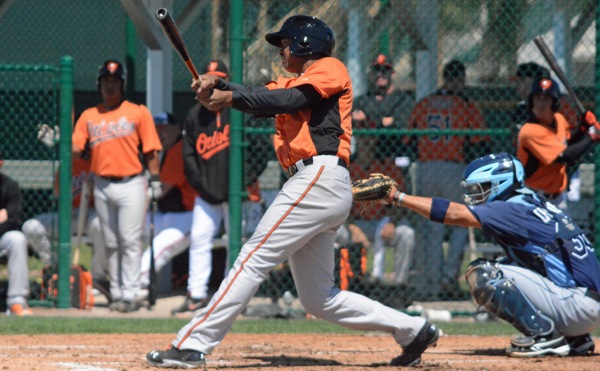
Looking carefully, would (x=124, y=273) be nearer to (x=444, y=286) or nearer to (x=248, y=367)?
(x=444, y=286)

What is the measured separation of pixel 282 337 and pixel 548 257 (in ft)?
6.09

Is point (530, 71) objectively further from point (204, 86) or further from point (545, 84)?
point (204, 86)

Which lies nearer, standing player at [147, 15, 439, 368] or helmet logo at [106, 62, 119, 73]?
standing player at [147, 15, 439, 368]

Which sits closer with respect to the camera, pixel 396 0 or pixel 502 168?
pixel 502 168

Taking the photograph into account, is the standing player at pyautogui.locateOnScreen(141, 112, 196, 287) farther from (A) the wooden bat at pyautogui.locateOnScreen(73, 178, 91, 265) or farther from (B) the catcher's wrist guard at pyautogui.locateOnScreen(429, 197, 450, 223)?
(B) the catcher's wrist guard at pyautogui.locateOnScreen(429, 197, 450, 223)

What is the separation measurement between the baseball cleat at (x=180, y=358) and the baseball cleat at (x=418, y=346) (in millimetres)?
1018

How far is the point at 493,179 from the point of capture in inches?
221

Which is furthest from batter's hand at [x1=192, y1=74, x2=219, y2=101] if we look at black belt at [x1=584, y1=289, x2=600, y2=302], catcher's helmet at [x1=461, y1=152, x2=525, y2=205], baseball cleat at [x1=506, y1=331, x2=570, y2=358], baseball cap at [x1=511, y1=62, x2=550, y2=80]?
baseball cap at [x1=511, y1=62, x2=550, y2=80]

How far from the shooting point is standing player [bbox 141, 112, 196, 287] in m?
8.62

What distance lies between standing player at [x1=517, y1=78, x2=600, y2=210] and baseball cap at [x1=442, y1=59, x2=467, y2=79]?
666 millimetres

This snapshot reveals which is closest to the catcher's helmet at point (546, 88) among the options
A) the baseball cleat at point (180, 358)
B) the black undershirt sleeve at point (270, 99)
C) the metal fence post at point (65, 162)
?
the black undershirt sleeve at point (270, 99)

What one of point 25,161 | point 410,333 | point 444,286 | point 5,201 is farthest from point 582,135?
point 25,161

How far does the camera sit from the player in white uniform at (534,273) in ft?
18.3

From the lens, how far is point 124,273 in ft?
27.2
